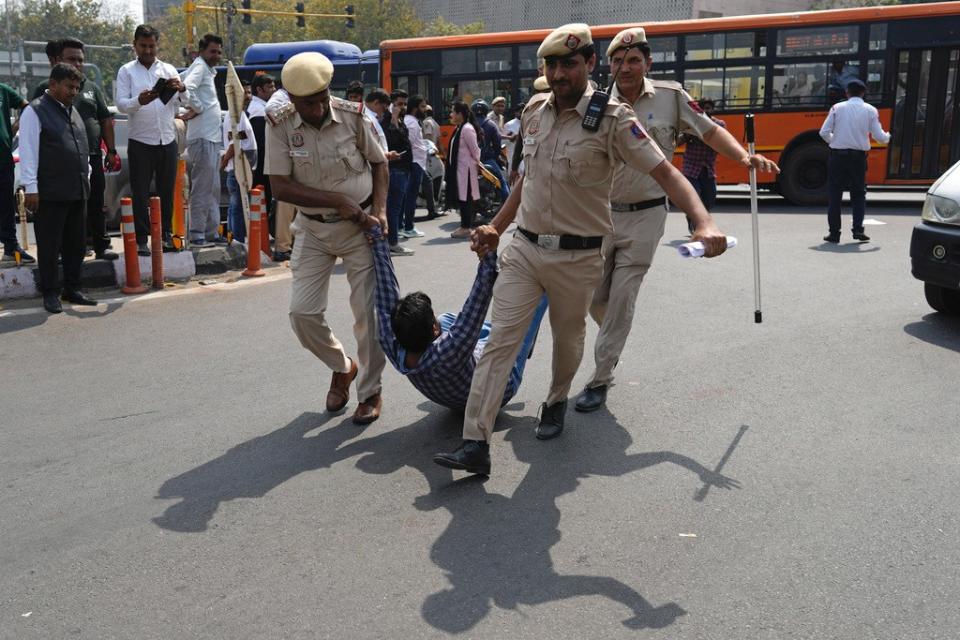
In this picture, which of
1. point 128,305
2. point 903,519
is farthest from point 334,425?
point 128,305

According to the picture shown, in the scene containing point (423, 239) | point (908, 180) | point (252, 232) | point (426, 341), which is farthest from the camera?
point (908, 180)

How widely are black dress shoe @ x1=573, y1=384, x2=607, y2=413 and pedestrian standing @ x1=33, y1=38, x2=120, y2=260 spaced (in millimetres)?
5583

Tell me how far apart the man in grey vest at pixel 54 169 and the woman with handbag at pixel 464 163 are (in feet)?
20.1

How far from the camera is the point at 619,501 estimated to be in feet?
14.4

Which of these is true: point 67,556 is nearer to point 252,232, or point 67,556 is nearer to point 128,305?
point 128,305

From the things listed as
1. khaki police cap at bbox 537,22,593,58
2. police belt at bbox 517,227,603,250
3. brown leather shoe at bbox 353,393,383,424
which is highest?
khaki police cap at bbox 537,22,593,58

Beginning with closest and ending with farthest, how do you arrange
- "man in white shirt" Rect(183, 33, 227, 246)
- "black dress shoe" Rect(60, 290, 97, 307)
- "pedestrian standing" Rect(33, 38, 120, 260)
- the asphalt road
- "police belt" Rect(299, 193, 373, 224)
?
the asphalt road → "police belt" Rect(299, 193, 373, 224) → "black dress shoe" Rect(60, 290, 97, 307) → "pedestrian standing" Rect(33, 38, 120, 260) → "man in white shirt" Rect(183, 33, 227, 246)

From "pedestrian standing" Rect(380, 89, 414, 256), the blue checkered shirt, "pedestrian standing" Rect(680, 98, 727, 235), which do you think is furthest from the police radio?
"pedestrian standing" Rect(680, 98, 727, 235)

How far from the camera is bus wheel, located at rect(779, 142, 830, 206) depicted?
17062 millimetres

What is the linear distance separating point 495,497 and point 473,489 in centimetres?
14

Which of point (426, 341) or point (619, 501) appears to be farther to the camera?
point (426, 341)

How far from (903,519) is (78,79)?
6996mm

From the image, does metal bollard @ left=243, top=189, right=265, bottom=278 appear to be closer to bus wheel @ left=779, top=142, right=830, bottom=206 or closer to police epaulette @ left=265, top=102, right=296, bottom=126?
police epaulette @ left=265, top=102, right=296, bottom=126

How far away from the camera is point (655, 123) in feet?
18.9
